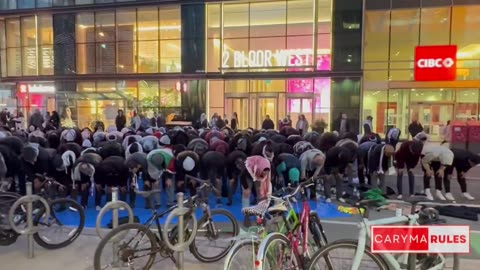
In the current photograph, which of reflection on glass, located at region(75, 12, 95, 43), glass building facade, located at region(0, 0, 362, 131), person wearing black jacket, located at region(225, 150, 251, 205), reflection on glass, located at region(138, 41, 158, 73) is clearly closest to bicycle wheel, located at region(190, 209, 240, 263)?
person wearing black jacket, located at region(225, 150, 251, 205)

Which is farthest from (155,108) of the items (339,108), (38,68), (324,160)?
(324,160)

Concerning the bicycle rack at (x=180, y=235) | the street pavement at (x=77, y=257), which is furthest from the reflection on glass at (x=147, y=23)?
the bicycle rack at (x=180, y=235)

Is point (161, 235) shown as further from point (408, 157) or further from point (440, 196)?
point (440, 196)

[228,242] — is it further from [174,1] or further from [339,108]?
[174,1]

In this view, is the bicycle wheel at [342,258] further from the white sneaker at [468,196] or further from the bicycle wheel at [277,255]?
the white sneaker at [468,196]

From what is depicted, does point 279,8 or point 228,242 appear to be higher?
point 279,8

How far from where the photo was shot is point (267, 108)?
24.3 metres

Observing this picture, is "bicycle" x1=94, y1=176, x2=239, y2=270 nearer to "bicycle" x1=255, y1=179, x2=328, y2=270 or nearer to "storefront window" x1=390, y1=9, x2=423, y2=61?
"bicycle" x1=255, y1=179, x2=328, y2=270

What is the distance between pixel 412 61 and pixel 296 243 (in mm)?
21460

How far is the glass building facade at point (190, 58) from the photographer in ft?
75.2

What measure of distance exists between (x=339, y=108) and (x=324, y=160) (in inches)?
592

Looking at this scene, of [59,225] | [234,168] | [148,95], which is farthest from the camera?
[148,95]

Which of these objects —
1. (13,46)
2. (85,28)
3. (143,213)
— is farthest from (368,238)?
(13,46)

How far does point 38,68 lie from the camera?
90.2ft
